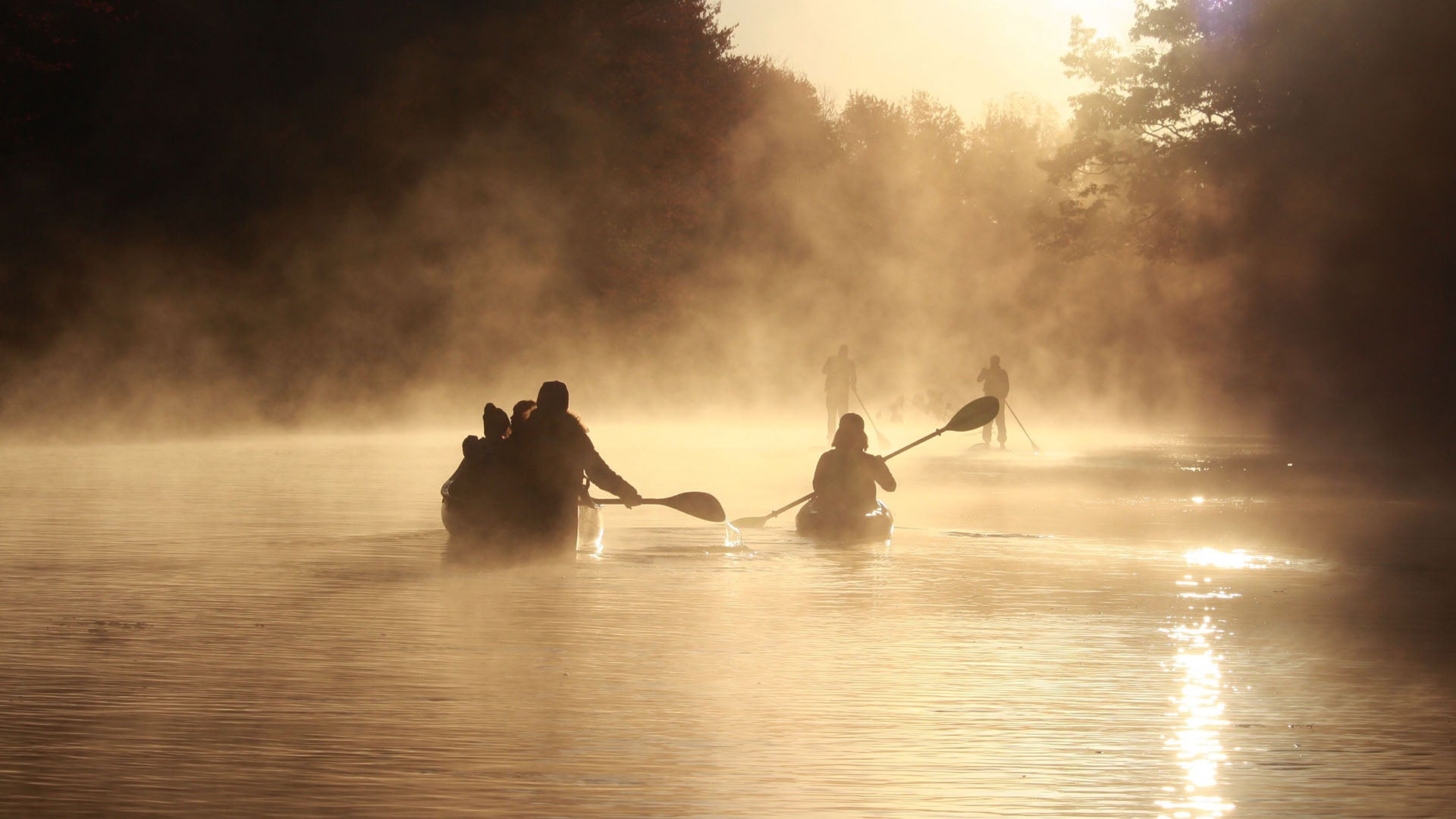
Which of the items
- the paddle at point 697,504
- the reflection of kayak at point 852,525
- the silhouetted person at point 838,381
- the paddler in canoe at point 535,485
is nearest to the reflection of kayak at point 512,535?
the paddler in canoe at point 535,485

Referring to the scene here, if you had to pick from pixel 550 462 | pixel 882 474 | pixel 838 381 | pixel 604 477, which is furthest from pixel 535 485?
pixel 838 381

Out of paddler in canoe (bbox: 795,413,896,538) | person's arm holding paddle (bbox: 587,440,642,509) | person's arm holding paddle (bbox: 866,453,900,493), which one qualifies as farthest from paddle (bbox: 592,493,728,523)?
person's arm holding paddle (bbox: 866,453,900,493)

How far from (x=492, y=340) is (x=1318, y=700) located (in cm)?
4496

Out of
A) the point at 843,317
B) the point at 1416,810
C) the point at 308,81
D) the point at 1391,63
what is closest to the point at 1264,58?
the point at 1391,63

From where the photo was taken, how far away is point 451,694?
8.56 meters

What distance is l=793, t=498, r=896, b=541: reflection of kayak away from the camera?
16.3m

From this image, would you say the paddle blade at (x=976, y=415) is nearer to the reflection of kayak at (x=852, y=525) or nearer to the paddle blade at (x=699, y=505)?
the reflection of kayak at (x=852, y=525)

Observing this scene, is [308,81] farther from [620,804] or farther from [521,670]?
[620,804]

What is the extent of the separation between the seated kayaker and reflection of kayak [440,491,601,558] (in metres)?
2.45

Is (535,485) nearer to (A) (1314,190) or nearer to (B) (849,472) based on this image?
(B) (849,472)

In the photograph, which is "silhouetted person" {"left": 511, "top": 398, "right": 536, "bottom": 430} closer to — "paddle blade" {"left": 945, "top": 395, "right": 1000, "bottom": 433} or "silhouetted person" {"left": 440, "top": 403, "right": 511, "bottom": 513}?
"silhouetted person" {"left": 440, "top": 403, "right": 511, "bottom": 513}

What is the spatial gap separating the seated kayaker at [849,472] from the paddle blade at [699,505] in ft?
3.02

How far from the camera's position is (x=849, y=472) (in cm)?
1636

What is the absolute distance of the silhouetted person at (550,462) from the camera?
14.6 m
